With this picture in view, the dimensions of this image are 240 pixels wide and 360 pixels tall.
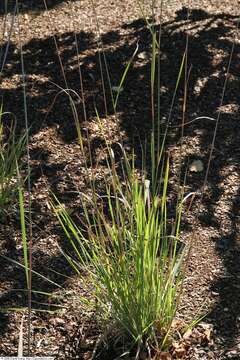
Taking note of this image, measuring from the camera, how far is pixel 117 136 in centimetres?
484

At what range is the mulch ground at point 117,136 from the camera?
10.9ft

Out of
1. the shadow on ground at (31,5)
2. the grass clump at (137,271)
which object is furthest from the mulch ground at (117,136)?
the grass clump at (137,271)

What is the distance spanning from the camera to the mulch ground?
10.9ft

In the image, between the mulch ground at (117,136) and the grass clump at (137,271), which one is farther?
the mulch ground at (117,136)

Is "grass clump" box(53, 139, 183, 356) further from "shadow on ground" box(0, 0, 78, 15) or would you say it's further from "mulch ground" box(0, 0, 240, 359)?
"shadow on ground" box(0, 0, 78, 15)

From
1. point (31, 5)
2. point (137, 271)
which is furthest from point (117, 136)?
point (31, 5)

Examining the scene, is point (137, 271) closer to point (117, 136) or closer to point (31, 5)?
point (117, 136)

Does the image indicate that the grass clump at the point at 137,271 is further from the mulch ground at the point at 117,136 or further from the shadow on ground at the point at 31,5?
the shadow on ground at the point at 31,5

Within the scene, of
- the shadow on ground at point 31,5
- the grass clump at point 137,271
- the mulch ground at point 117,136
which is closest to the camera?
the grass clump at point 137,271

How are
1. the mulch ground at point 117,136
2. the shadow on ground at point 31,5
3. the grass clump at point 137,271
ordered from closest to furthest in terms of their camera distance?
the grass clump at point 137,271
the mulch ground at point 117,136
the shadow on ground at point 31,5

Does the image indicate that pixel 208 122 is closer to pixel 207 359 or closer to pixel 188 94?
pixel 188 94

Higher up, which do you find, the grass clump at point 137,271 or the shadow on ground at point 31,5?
the shadow on ground at point 31,5

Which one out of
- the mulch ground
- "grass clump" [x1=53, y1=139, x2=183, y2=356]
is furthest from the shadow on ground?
"grass clump" [x1=53, y1=139, x2=183, y2=356]

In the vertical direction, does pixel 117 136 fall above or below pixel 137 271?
below
